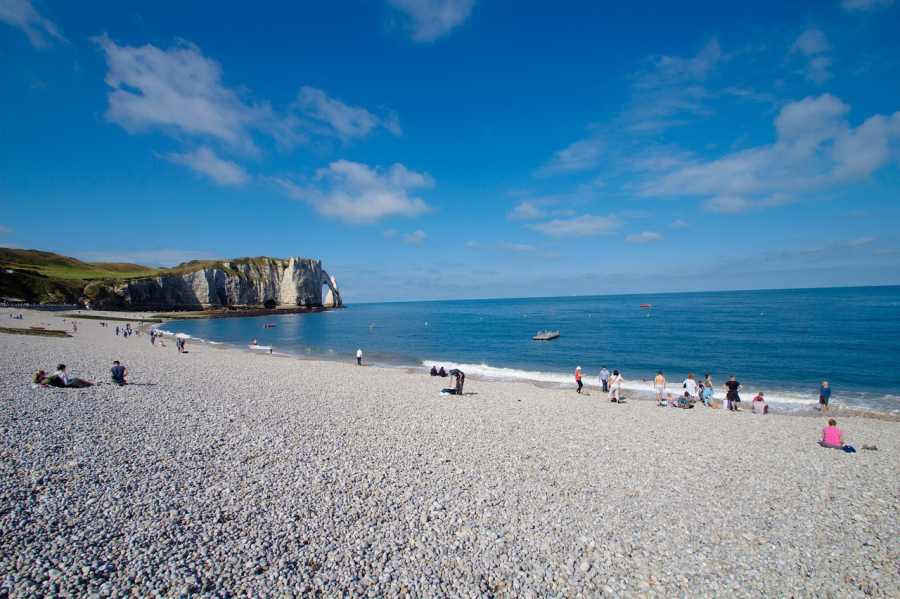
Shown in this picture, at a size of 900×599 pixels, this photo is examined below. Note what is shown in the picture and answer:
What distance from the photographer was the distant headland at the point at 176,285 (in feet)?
308

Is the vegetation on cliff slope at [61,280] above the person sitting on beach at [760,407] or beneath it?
above

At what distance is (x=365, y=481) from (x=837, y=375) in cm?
3446

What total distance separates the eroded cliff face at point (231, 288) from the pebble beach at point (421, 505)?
11071 centimetres

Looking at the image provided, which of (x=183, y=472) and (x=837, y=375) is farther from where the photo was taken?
(x=837, y=375)

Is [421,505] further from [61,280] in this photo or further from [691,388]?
[61,280]

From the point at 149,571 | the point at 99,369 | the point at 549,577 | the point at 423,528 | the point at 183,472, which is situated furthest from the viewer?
the point at 99,369

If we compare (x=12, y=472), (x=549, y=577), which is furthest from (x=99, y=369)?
(x=549, y=577)

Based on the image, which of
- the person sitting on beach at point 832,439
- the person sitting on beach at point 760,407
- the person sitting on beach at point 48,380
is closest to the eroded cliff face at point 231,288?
the person sitting on beach at point 48,380

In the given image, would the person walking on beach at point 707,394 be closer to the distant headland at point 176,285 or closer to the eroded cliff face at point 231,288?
the distant headland at point 176,285

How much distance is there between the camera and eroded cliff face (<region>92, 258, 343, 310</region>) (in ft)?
337

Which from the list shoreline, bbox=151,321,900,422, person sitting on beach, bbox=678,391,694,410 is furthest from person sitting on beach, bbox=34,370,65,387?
person sitting on beach, bbox=678,391,694,410

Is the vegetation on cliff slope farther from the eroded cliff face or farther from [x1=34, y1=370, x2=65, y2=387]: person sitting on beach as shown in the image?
[x1=34, y1=370, x2=65, y2=387]: person sitting on beach

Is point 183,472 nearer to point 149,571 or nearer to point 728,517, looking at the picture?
point 149,571

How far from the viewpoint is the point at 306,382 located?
70.9ft
